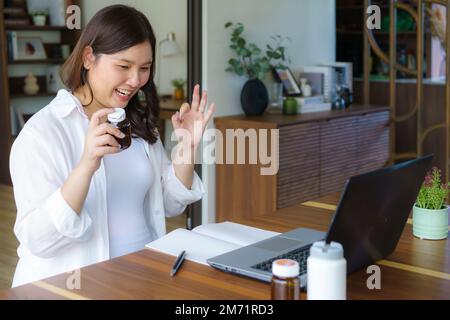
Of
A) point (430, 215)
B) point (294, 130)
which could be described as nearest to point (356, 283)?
point (430, 215)

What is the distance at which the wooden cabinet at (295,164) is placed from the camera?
167 inches

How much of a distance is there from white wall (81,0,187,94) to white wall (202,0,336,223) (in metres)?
0.55

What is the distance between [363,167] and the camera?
16.4 ft

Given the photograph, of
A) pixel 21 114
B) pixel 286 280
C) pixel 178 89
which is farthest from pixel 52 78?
pixel 286 280

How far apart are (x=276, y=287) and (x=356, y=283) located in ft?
1.04

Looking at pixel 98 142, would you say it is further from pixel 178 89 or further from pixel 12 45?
pixel 12 45

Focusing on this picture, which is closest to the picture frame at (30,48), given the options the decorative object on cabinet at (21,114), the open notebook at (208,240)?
the decorative object on cabinet at (21,114)

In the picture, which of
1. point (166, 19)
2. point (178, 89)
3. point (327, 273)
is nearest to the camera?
point (327, 273)

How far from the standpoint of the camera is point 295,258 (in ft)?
5.52

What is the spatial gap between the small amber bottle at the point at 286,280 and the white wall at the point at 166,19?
11.9ft

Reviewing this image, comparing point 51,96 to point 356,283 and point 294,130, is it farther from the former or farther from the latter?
point 356,283

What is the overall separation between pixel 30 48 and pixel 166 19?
194cm

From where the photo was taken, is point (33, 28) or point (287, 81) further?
point (33, 28)

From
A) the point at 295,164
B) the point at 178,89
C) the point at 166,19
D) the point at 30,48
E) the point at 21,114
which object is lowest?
the point at 295,164
